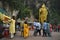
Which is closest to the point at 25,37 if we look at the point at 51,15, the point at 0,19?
the point at 0,19

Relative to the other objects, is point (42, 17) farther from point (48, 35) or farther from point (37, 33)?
point (48, 35)

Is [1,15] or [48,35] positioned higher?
[1,15]

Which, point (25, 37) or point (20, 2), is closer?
point (25, 37)

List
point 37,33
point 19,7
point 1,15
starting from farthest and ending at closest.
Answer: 1. point 19,7
2. point 37,33
3. point 1,15

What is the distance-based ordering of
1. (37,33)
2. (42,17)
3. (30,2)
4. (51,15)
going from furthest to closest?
(30,2)
(51,15)
(42,17)
(37,33)

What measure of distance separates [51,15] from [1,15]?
1963cm

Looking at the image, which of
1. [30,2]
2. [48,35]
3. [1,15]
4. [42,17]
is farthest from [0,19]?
[30,2]

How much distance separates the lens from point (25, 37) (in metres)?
20.2

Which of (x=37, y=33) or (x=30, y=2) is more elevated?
(x=30, y=2)

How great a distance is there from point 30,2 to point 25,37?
31.8 metres

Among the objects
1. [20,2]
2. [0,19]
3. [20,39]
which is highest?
[20,2]

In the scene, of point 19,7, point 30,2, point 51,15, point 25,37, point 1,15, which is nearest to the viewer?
point 1,15

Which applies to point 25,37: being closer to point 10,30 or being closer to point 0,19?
point 10,30

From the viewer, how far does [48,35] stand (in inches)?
840
